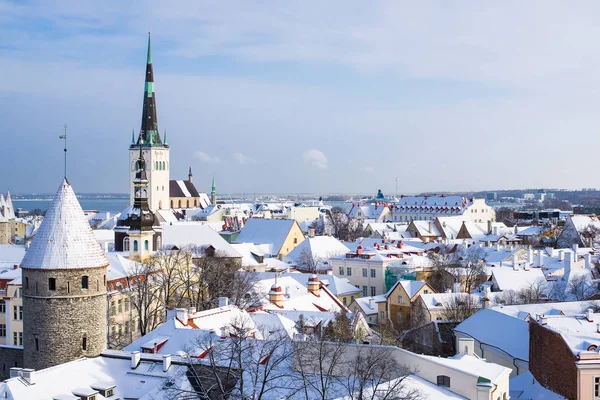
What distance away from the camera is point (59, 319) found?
26984 millimetres

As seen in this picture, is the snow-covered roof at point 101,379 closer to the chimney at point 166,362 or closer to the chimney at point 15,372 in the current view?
the chimney at point 166,362

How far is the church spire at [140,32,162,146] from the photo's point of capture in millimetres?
115625

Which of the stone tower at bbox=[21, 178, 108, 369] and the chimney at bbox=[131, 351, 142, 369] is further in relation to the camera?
the stone tower at bbox=[21, 178, 108, 369]

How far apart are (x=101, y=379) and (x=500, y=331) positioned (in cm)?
1697

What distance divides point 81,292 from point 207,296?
67.0 feet

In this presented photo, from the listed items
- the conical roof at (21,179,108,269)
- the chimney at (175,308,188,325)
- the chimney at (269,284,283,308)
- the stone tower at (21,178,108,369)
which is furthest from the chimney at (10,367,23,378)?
the chimney at (269,284,283,308)

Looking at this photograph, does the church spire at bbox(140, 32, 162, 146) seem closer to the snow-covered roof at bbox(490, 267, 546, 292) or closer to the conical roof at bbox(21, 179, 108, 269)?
the snow-covered roof at bbox(490, 267, 546, 292)

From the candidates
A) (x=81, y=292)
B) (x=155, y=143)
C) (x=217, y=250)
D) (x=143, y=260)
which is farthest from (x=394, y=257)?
(x=155, y=143)

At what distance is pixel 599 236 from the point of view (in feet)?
275

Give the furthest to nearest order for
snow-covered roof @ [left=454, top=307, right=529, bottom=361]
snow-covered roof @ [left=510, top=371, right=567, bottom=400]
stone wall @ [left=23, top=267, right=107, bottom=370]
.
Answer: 1. snow-covered roof @ [left=454, top=307, right=529, bottom=361]
2. stone wall @ [left=23, top=267, right=107, bottom=370]
3. snow-covered roof @ [left=510, top=371, right=567, bottom=400]

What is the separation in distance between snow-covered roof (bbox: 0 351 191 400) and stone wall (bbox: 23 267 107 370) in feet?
4.40

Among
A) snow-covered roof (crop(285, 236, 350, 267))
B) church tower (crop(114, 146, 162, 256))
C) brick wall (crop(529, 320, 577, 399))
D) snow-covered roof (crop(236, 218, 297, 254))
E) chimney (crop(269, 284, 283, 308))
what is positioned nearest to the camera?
brick wall (crop(529, 320, 577, 399))

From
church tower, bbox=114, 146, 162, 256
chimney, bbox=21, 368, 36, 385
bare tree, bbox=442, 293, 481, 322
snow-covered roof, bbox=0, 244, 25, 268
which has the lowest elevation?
bare tree, bbox=442, 293, 481, 322

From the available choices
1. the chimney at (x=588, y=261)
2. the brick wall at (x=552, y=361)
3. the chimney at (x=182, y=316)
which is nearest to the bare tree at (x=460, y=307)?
the brick wall at (x=552, y=361)
